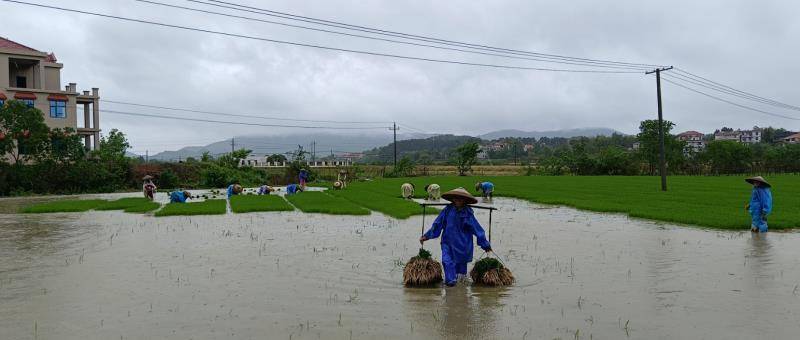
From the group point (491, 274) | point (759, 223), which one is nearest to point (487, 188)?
point (759, 223)

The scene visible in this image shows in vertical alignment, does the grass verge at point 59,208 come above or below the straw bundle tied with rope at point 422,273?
above

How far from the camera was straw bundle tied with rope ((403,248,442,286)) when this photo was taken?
7779 millimetres

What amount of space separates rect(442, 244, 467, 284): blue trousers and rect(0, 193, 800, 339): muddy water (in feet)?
0.60

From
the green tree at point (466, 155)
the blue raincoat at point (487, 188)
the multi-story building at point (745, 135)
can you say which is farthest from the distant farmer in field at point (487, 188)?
the multi-story building at point (745, 135)

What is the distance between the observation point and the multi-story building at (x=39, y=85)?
41.7 meters

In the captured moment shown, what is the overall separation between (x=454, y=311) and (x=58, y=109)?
4666cm

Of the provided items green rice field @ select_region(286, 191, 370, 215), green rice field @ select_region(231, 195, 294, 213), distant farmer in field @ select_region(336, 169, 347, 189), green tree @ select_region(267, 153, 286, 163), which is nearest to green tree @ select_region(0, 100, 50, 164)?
distant farmer in field @ select_region(336, 169, 347, 189)

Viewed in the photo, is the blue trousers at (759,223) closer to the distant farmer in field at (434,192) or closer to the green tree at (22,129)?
the distant farmer in field at (434,192)

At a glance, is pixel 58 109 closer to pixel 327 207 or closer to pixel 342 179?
pixel 342 179

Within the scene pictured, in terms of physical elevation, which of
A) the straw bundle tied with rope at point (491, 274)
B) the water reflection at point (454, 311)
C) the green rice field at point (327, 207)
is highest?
the green rice field at point (327, 207)

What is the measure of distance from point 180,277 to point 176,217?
10258mm

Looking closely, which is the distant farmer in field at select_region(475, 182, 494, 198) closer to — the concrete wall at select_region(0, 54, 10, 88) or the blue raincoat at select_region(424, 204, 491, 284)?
the blue raincoat at select_region(424, 204, 491, 284)

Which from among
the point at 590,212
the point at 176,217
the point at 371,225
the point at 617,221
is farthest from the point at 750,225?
the point at 176,217

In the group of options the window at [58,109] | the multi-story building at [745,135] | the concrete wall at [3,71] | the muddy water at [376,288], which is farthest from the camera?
the multi-story building at [745,135]
